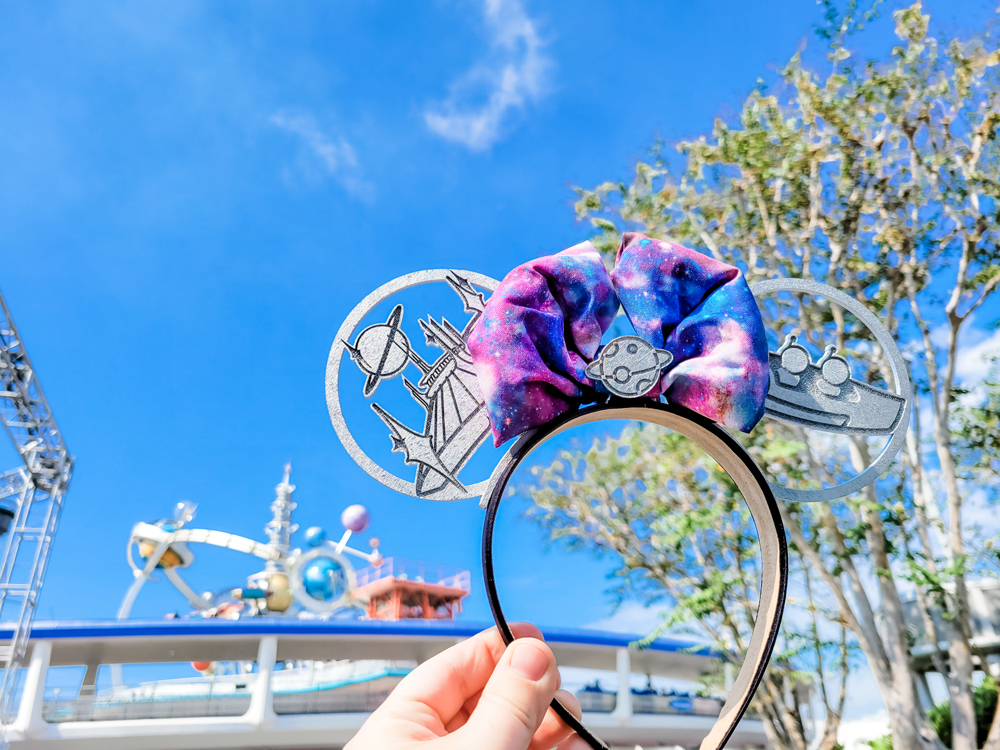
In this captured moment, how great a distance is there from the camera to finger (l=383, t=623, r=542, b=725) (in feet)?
5.43

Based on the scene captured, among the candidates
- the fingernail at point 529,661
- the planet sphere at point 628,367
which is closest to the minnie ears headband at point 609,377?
the planet sphere at point 628,367

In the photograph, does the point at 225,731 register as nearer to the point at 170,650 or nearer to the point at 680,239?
the point at 170,650

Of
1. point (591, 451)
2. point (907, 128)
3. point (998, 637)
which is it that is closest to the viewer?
point (907, 128)

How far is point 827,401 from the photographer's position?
2.12 metres

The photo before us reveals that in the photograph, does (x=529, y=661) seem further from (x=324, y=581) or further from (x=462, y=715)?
(x=324, y=581)

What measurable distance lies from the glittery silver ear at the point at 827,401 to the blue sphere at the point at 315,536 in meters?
15.4

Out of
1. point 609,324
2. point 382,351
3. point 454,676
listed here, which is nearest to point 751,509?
point 609,324

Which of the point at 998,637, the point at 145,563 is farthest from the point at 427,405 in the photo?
the point at 145,563

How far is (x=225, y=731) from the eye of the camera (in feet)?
37.4

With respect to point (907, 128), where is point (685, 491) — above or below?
below

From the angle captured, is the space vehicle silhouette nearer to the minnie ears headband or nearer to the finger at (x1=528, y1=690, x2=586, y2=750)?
the minnie ears headband

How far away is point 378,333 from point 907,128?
6615mm

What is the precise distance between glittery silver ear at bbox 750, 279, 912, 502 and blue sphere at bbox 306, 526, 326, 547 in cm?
1539

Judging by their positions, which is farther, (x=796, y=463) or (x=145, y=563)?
(x=145, y=563)
